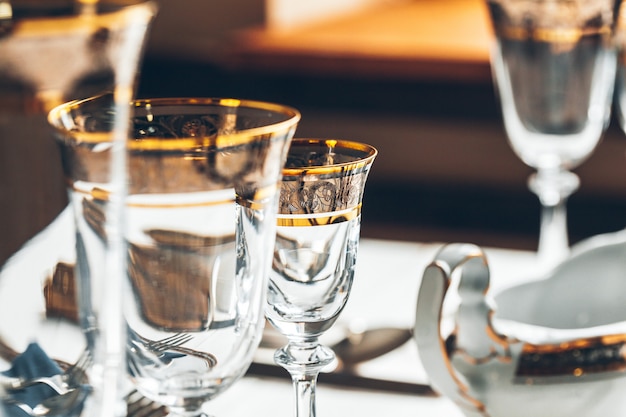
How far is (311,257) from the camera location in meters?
0.40

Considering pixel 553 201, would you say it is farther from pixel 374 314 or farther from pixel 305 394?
pixel 305 394

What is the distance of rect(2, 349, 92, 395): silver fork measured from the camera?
0.31 metres

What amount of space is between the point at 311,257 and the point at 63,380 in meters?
0.11

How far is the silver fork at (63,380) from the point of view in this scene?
0.31 metres

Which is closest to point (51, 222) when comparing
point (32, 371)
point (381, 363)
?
point (32, 371)

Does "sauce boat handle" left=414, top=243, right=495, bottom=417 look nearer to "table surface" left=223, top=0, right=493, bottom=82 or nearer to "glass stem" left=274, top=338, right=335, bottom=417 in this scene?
"glass stem" left=274, top=338, right=335, bottom=417

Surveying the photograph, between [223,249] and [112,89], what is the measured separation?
0.28 feet

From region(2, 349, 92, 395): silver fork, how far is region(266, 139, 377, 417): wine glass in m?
0.10

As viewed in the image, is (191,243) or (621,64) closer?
(191,243)

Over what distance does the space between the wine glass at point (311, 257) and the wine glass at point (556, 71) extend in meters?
0.37

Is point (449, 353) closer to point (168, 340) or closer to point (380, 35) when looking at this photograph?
point (168, 340)

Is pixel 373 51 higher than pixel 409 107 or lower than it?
higher

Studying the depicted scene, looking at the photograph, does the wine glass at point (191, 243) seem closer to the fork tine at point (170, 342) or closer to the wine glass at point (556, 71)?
the fork tine at point (170, 342)

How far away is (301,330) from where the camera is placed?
403 millimetres
